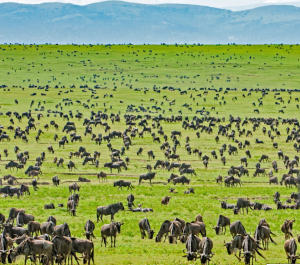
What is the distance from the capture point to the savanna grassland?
2641cm

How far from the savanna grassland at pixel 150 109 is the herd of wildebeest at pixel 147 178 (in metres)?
0.55

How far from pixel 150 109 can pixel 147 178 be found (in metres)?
46.1

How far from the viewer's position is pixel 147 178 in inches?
1506

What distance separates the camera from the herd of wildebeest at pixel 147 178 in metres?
18.9

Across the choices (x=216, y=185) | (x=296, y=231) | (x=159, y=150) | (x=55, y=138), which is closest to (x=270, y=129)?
(x=159, y=150)

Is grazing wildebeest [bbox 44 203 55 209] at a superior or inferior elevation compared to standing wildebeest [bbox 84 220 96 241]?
inferior

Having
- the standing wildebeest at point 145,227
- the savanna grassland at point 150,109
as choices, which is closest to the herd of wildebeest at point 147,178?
the standing wildebeest at point 145,227

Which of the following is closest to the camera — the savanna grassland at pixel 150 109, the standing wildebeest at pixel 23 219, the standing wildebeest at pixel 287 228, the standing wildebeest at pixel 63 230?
the standing wildebeest at pixel 63 230

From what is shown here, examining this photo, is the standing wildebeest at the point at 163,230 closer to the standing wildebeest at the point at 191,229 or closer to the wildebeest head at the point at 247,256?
the standing wildebeest at the point at 191,229

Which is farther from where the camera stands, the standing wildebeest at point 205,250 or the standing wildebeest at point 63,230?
the standing wildebeest at point 63,230

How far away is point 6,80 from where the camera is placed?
11231 centimetres

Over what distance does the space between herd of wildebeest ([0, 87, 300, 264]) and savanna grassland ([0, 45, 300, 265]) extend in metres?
0.55

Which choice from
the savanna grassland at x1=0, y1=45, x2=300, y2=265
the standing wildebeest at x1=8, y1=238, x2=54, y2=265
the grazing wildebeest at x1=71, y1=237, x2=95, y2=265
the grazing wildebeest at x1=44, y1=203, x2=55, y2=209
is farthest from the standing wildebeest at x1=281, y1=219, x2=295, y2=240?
the grazing wildebeest at x1=44, y1=203, x2=55, y2=209

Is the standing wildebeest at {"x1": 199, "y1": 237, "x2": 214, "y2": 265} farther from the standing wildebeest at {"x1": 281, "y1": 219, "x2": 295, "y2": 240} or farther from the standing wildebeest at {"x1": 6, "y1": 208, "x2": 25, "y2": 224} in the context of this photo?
the standing wildebeest at {"x1": 6, "y1": 208, "x2": 25, "y2": 224}
